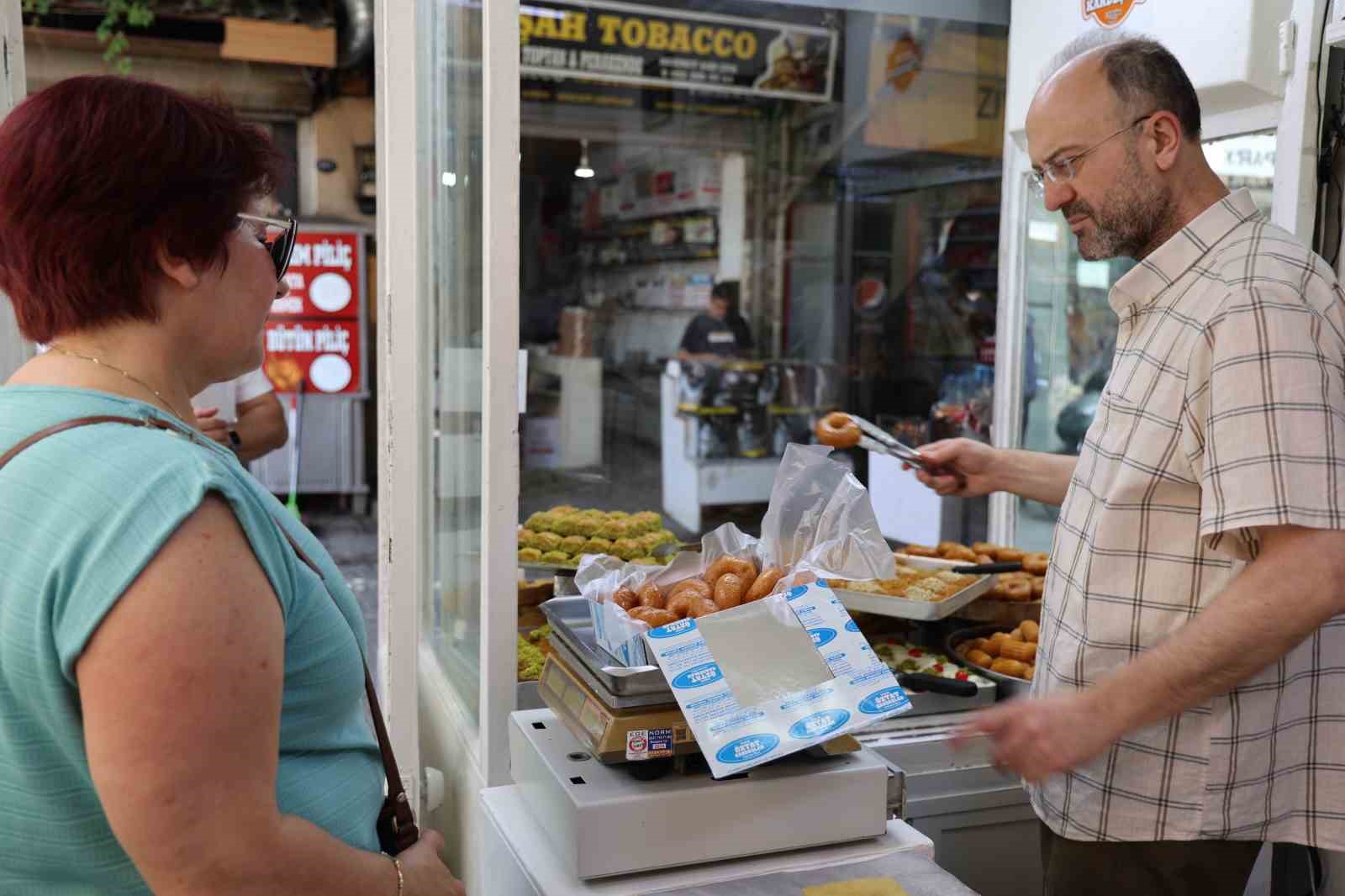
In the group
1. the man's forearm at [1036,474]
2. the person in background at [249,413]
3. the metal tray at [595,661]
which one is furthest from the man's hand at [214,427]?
the man's forearm at [1036,474]

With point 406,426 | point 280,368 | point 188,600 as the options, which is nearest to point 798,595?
point 188,600

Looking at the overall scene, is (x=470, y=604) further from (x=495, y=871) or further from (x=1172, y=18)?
(x=1172, y=18)

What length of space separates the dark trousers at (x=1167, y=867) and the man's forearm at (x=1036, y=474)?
2.47ft

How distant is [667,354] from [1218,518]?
9.95 meters

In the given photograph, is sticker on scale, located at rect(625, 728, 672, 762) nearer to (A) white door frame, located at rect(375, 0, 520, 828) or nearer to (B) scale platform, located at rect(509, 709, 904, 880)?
(B) scale platform, located at rect(509, 709, 904, 880)

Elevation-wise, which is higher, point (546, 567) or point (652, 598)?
point (652, 598)

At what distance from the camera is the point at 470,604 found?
2.62 meters

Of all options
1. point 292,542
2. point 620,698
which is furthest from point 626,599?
point 292,542

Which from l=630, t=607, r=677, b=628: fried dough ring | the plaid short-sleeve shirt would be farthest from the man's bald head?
l=630, t=607, r=677, b=628: fried dough ring

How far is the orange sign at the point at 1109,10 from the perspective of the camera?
10.5ft

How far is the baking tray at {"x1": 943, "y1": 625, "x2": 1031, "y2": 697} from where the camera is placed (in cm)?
252

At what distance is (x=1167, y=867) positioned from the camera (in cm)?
168

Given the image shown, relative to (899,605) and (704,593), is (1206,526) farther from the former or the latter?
(899,605)

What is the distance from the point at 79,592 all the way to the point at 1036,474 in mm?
1872
